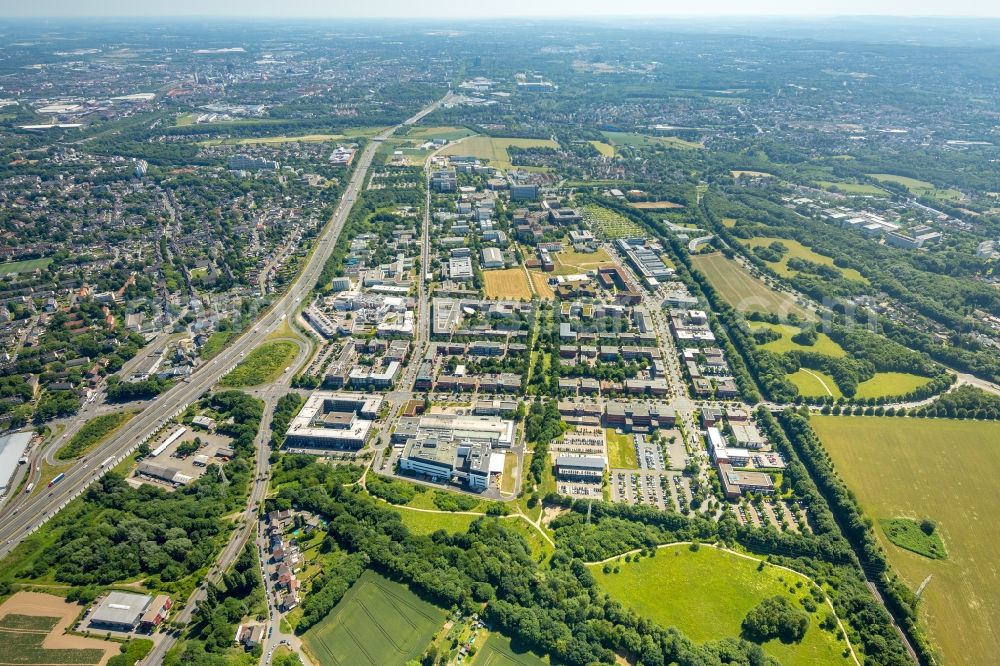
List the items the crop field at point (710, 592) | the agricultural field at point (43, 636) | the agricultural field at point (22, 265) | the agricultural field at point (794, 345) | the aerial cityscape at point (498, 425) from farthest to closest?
1. the agricultural field at point (22, 265)
2. the agricultural field at point (794, 345)
3. the aerial cityscape at point (498, 425)
4. the crop field at point (710, 592)
5. the agricultural field at point (43, 636)

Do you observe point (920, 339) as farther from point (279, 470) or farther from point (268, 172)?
point (268, 172)

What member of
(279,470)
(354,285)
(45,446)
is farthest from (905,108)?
(45,446)

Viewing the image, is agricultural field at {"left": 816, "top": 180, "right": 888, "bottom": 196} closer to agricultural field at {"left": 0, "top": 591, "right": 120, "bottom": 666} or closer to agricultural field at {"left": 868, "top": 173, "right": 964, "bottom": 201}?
agricultural field at {"left": 868, "top": 173, "right": 964, "bottom": 201}

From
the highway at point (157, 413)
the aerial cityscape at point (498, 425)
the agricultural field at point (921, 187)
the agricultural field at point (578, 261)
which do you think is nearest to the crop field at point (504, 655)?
the aerial cityscape at point (498, 425)

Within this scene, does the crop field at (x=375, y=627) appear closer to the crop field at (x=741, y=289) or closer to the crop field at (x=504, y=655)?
the crop field at (x=504, y=655)

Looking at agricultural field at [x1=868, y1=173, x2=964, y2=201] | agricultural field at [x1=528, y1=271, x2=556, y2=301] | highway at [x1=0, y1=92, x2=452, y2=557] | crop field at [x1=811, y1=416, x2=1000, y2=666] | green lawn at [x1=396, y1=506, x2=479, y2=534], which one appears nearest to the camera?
crop field at [x1=811, y1=416, x2=1000, y2=666]

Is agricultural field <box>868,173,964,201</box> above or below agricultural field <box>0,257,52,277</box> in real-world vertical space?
above

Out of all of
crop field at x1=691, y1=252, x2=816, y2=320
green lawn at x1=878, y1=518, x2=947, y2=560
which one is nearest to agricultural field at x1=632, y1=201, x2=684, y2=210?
crop field at x1=691, y1=252, x2=816, y2=320
